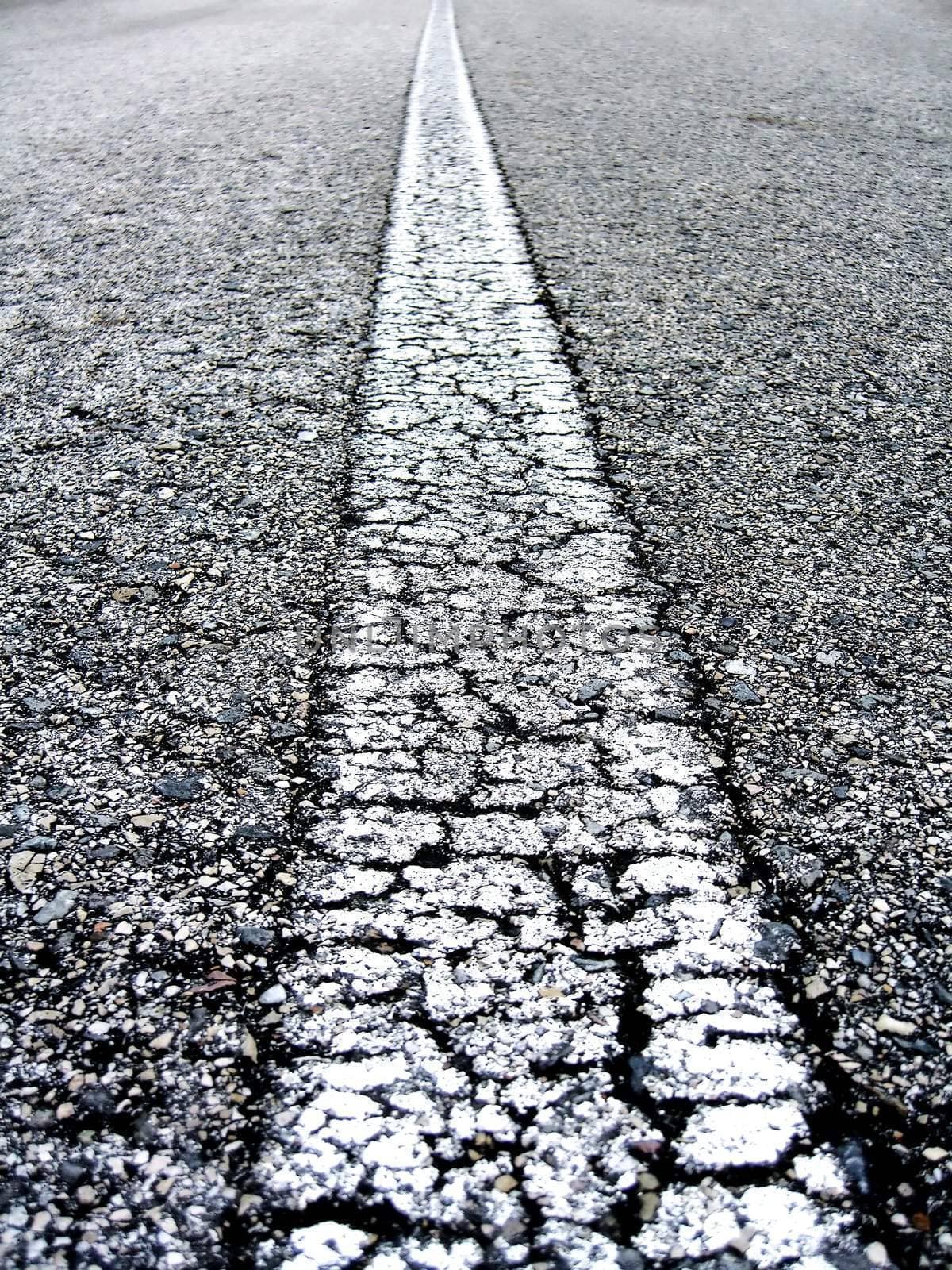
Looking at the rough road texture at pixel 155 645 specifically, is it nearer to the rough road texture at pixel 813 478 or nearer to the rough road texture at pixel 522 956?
the rough road texture at pixel 522 956

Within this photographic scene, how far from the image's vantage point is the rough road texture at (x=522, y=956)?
0.92 metres

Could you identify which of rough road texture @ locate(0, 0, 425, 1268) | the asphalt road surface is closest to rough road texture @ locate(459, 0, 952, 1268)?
the asphalt road surface

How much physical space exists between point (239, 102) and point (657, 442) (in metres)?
4.16

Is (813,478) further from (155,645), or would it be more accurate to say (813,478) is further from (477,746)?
(155,645)

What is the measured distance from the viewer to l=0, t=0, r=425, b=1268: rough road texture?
38.2 inches

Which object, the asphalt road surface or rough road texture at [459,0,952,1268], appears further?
rough road texture at [459,0,952,1268]

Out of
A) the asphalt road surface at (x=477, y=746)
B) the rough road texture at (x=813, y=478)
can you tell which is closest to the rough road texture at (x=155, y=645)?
the asphalt road surface at (x=477, y=746)

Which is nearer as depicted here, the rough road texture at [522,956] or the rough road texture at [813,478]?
the rough road texture at [522,956]

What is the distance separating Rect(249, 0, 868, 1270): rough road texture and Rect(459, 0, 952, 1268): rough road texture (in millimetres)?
77

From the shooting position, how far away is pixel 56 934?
1145 millimetres

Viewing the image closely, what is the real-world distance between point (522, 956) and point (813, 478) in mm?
1275

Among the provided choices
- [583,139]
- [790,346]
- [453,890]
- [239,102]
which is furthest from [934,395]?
[239,102]

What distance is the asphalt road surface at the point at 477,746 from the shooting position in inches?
37.3

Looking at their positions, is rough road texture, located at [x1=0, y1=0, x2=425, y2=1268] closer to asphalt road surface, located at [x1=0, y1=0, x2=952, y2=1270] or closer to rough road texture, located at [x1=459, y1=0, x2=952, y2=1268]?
asphalt road surface, located at [x1=0, y1=0, x2=952, y2=1270]
